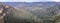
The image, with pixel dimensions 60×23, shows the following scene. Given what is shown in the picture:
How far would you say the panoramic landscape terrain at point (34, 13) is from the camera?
106 centimetres

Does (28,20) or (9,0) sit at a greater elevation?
(9,0)

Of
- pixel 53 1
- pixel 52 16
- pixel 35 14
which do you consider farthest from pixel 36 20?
pixel 53 1

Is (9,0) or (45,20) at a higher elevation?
(9,0)

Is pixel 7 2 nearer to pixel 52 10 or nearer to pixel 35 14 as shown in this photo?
pixel 35 14

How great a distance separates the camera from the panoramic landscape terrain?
3.48 ft

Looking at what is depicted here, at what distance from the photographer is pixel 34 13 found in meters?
1.07

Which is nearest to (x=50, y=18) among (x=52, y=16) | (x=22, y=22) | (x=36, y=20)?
(x=52, y=16)

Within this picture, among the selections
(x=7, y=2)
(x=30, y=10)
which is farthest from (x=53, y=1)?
(x=7, y=2)

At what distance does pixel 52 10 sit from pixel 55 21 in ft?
0.40

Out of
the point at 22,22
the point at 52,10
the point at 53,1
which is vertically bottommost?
the point at 22,22

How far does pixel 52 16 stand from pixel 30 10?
0.81 feet

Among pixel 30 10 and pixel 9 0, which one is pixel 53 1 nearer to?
pixel 30 10

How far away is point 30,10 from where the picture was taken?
1.08 m

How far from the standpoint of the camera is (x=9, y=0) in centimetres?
112
